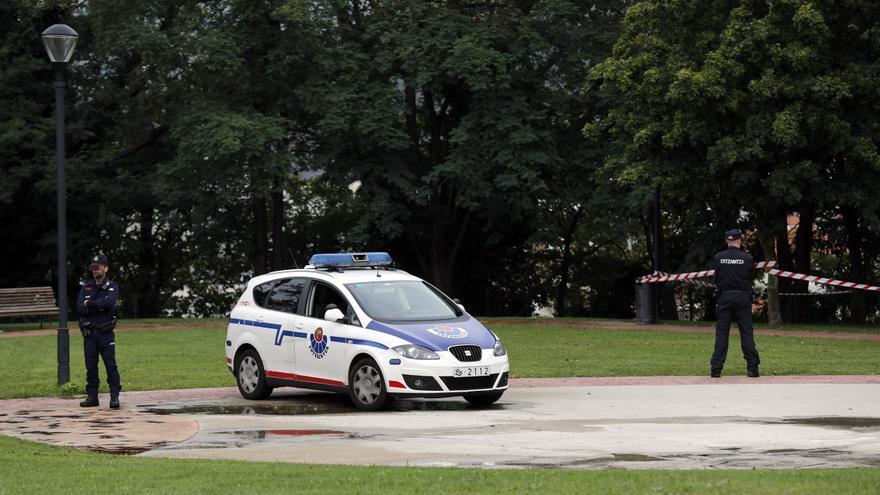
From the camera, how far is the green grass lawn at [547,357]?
2159 cm

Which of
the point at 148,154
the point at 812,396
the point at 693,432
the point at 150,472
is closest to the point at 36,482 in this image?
the point at 150,472

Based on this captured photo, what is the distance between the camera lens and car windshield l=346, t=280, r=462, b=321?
17359mm

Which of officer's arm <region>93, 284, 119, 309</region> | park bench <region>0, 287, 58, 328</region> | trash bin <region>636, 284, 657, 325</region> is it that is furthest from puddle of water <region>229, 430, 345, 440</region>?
trash bin <region>636, 284, 657, 325</region>

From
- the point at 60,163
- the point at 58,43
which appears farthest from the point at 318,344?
the point at 58,43

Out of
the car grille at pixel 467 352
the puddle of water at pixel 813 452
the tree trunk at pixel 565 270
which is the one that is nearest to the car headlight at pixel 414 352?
the car grille at pixel 467 352

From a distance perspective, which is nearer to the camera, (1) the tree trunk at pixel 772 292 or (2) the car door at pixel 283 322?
(2) the car door at pixel 283 322

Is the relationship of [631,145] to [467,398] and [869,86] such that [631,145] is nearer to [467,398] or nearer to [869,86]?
[869,86]

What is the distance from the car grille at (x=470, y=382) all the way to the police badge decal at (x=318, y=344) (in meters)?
1.69

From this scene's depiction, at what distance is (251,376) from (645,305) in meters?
20.3

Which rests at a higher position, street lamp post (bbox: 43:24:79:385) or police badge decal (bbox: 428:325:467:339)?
street lamp post (bbox: 43:24:79:385)

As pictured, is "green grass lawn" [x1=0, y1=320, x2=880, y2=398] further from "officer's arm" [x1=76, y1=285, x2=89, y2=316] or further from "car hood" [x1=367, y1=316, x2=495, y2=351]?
"car hood" [x1=367, y1=316, x2=495, y2=351]

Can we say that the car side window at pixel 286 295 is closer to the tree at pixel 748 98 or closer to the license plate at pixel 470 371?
the license plate at pixel 470 371

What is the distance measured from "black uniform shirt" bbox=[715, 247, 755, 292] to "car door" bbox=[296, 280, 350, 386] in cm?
601

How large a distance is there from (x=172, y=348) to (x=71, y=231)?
67.6 ft
